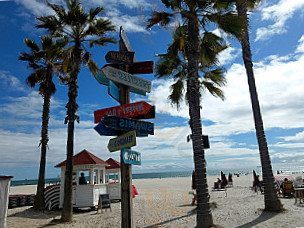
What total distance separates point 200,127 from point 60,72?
418 inches

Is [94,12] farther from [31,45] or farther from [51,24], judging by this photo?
[31,45]

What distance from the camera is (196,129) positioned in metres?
8.41

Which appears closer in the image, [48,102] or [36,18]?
[36,18]

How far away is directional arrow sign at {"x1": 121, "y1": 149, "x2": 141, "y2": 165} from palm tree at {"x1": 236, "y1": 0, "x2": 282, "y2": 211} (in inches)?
284

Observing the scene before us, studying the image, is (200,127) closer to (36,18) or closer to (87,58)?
(87,58)

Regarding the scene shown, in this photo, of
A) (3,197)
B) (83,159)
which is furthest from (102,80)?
(83,159)

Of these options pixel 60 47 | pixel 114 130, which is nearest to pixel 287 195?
pixel 114 130

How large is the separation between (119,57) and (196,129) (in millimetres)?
4452

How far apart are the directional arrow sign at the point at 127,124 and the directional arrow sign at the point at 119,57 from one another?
1.37m

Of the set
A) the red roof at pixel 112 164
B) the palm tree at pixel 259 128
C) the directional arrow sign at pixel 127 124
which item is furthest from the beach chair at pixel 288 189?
the directional arrow sign at pixel 127 124

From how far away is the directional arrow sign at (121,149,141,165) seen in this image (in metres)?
4.32

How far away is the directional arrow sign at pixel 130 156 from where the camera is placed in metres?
4.32

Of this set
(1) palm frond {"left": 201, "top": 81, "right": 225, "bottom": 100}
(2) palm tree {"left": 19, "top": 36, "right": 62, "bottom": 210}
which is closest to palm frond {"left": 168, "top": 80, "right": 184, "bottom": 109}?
(1) palm frond {"left": 201, "top": 81, "right": 225, "bottom": 100}

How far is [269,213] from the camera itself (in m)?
9.38
